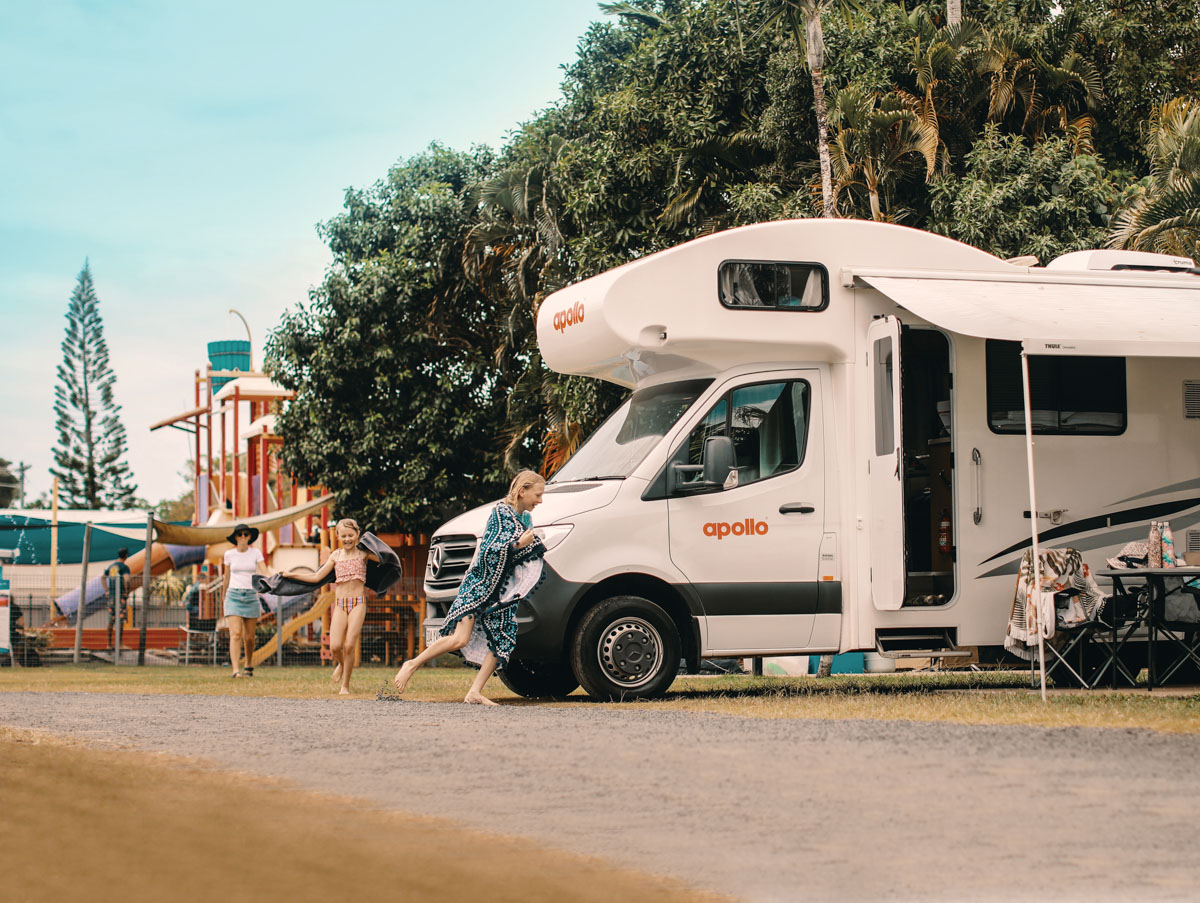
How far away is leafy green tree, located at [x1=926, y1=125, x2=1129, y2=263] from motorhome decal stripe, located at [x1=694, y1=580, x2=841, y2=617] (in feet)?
32.8

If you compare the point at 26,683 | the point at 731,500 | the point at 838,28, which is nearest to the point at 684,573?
the point at 731,500

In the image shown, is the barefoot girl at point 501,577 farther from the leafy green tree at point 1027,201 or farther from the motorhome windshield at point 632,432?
the leafy green tree at point 1027,201

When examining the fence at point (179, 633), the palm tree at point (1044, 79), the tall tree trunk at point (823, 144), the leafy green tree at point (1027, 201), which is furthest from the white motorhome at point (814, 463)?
the fence at point (179, 633)

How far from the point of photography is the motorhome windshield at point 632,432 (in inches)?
456

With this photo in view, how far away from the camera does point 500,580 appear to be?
1094cm

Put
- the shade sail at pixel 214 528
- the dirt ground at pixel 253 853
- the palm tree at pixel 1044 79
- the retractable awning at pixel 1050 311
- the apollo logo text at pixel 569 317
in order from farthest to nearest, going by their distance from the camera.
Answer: the shade sail at pixel 214 528
the palm tree at pixel 1044 79
the apollo logo text at pixel 569 317
the retractable awning at pixel 1050 311
the dirt ground at pixel 253 853

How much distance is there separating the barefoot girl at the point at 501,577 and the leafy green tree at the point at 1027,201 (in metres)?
11.4

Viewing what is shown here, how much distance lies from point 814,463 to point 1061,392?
7.14ft

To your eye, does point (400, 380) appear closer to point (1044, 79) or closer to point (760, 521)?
point (1044, 79)

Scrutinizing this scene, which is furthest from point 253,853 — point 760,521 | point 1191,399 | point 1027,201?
point 1027,201

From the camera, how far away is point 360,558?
13.2 metres

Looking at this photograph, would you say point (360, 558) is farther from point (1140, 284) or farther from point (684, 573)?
point (1140, 284)

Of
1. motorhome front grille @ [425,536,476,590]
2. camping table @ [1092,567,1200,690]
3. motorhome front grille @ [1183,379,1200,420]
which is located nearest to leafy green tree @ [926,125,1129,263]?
motorhome front grille @ [1183,379,1200,420]

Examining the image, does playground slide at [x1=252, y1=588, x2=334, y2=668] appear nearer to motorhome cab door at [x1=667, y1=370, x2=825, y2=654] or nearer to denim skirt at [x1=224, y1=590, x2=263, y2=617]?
denim skirt at [x1=224, y1=590, x2=263, y2=617]
